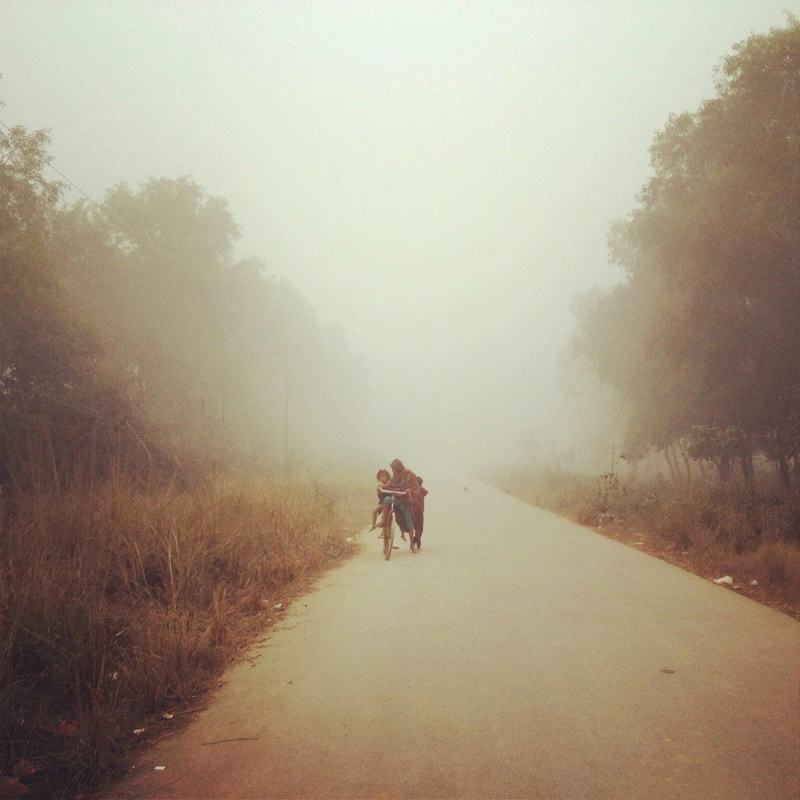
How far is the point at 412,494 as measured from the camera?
1071cm

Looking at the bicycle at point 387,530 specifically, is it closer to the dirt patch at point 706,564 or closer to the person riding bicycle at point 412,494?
the person riding bicycle at point 412,494

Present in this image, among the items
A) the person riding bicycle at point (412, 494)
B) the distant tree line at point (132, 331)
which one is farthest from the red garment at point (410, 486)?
the distant tree line at point (132, 331)

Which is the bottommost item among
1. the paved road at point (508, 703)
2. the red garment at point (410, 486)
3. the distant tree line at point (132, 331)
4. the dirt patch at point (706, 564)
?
the dirt patch at point (706, 564)

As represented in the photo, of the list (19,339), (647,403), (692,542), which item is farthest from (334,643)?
(647,403)

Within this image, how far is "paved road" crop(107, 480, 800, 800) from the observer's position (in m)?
2.64

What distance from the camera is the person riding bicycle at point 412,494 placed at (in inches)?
416

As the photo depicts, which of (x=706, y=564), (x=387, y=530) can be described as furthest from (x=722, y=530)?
(x=387, y=530)

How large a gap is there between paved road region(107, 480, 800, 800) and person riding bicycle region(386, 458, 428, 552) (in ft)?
12.7

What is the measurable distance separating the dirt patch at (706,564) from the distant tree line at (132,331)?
910cm

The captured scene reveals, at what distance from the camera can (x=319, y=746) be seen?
3.00 meters

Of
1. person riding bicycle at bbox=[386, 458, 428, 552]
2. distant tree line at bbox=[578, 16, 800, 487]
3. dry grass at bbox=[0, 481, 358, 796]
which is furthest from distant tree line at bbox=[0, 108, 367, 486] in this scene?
distant tree line at bbox=[578, 16, 800, 487]

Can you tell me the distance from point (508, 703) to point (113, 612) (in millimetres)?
3522

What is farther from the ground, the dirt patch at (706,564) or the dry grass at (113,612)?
the dry grass at (113,612)

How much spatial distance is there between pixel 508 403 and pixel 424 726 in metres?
117
